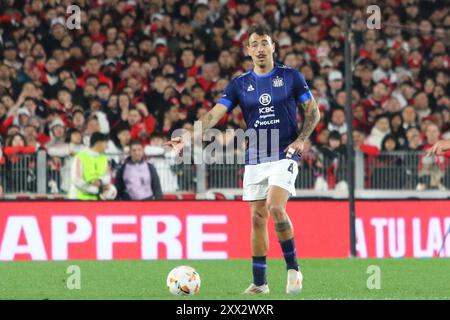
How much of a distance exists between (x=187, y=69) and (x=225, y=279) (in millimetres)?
8580

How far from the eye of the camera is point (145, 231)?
690 inches

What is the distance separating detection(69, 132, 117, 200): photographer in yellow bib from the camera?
17.1 meters

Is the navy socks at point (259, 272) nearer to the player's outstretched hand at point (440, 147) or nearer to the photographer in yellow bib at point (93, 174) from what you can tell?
the player's outstretched hand at point (440, 147)

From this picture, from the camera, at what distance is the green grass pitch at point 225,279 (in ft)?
35.2

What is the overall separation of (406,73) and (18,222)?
26.3 ft

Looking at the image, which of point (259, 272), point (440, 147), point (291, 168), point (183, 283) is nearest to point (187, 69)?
point (291, 168)

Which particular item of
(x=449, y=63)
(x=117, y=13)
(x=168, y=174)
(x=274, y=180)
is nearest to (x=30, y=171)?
(x=168, y=174)

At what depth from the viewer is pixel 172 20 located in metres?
22.1

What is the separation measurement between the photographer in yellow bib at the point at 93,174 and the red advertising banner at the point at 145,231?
0.56ft

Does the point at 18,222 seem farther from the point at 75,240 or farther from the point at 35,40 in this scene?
the point at 35,40

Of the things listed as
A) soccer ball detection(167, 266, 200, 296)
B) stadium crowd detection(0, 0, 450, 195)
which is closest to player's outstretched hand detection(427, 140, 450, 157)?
soccer ball detection(167, 266, 200, 296)

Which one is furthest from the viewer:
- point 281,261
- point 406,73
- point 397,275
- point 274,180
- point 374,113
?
point 406,73

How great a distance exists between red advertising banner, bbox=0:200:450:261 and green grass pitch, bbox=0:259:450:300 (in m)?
1.17

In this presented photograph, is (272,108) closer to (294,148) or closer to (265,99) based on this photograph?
(265,99)
